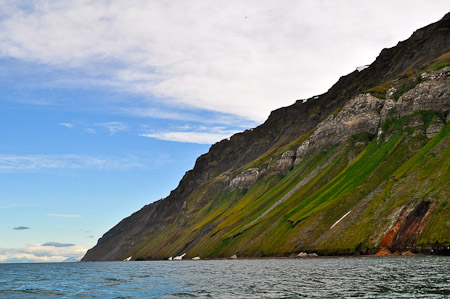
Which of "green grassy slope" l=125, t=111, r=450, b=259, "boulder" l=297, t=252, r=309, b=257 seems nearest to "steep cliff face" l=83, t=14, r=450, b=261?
"green grassy slope" l=125, t=111, r=450, b=259

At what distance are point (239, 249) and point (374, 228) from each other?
72027mm

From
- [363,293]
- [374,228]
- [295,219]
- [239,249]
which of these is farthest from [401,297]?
[239,249]

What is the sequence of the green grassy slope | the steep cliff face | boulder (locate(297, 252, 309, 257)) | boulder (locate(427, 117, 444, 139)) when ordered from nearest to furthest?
the steep cliff face < the green grassy slope < boulder (locate(297, 252, 309, 257)) < boulder (locate(427, 117, 444, 139))

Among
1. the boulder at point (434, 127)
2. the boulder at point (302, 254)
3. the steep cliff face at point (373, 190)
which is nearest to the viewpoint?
the steep cliff face at point (373, 190)

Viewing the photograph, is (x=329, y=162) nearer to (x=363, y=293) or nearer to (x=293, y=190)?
(x=293, y=190)

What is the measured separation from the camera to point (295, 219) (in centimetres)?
15700

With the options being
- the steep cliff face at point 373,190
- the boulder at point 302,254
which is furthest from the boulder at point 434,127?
the boulder at point 302,254

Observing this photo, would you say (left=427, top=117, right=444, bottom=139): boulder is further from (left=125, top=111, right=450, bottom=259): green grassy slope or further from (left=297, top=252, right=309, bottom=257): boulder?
(left=297, top=252, right=309, bottom=257): boulder

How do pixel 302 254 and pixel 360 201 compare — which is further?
pixel 360 201

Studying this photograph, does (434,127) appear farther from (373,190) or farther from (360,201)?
(360,201)

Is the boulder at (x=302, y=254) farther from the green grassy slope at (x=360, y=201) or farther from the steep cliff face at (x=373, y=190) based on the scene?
the green grassy slope at (x=360, y=201)

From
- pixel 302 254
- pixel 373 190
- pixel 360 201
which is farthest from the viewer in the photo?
pixel 373 190

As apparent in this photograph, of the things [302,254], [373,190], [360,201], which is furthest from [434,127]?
[302,254]

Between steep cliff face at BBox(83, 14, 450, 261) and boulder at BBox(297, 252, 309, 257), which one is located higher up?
steep cliff face at BBox(83, 14, 450, 261)
